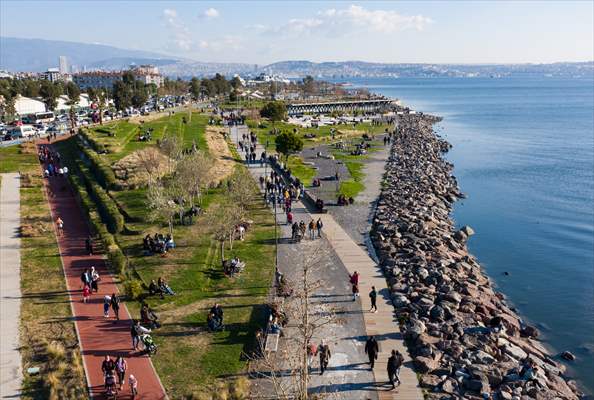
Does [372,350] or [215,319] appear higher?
[372,350]

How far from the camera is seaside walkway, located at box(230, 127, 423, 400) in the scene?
15.3 meters

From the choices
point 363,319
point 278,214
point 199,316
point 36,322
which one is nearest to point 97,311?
point 36,322

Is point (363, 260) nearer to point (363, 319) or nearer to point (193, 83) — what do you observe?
point (363, 319)

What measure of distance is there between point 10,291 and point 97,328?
6.14 meters

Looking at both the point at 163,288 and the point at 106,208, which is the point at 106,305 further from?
the point at 106,208

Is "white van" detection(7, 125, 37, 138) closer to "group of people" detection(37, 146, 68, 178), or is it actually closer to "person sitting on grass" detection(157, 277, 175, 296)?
"group of people" detection(37, 146, 68, 178)

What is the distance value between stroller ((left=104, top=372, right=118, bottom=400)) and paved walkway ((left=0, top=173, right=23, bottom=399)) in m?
2.77

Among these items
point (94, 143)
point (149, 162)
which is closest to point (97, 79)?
point (94, 143)

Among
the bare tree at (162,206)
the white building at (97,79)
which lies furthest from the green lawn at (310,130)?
the white building at (97,79)

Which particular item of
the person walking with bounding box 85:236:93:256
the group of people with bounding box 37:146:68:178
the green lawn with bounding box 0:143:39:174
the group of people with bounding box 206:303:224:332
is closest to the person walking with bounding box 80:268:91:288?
the person walking with bounding box 85:236:93:256

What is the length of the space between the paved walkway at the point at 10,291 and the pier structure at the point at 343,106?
87.5 metres

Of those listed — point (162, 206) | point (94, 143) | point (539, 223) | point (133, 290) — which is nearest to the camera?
point (133, 290)

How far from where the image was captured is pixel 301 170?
47281mm

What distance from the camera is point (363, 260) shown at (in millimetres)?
25953
